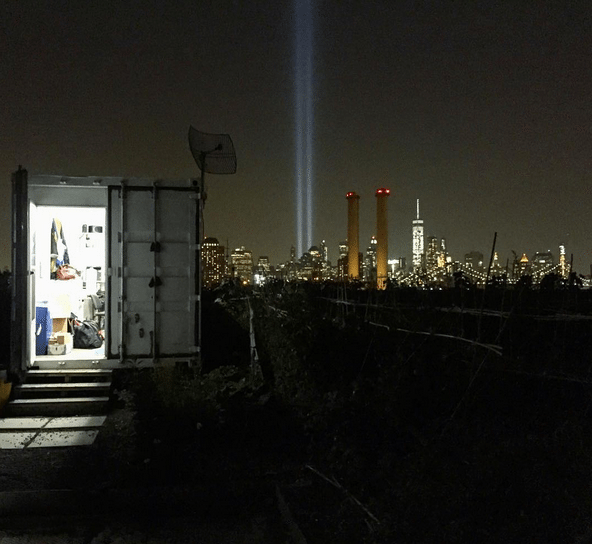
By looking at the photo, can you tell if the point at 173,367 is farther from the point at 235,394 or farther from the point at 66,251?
the point at 66,251

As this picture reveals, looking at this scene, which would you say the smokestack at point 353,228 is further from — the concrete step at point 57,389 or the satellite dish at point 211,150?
the concrete step at point 57,389

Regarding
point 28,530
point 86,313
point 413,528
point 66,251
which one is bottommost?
point 28,530

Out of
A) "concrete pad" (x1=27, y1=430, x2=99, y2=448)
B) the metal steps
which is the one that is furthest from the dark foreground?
the metal steps

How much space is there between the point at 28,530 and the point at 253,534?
1.72 meters

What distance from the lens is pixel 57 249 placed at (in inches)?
416

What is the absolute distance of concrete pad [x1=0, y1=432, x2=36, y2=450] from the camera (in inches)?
256

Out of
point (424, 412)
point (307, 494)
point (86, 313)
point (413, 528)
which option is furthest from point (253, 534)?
point (86, 313)

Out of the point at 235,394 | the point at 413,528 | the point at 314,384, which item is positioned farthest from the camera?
the point at 235,394

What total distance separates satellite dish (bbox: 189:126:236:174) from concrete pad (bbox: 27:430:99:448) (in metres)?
4.63

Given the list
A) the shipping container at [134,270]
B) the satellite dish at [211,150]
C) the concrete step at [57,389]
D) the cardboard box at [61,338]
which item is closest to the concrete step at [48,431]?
the concrete step at [57,389]

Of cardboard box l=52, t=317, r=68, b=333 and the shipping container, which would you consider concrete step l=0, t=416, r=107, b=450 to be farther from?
cardboard box l=52, t=317, r=68, b=333

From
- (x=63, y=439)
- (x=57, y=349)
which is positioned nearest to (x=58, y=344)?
(x=57, y=349)

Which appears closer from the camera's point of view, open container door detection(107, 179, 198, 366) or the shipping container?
the shipping container

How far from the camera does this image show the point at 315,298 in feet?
35.2
